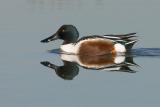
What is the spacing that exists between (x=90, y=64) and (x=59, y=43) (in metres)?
2.75

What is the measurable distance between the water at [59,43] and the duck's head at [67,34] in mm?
277

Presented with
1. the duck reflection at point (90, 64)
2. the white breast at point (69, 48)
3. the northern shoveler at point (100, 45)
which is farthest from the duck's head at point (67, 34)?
the duck reflection at point (90, 64)

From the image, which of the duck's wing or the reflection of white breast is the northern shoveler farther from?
the reflection of white breast

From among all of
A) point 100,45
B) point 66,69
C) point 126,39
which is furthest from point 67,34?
point 66,69

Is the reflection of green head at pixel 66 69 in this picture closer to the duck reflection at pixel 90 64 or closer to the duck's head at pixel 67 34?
the duck reflection at pixel 90 64

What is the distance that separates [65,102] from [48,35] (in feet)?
18.0

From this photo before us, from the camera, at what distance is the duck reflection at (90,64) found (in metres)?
12.3

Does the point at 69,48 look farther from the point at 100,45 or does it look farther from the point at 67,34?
the point at 100,45

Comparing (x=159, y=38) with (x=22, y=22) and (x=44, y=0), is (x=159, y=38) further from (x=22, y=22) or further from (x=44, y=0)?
(x=44, y=0)

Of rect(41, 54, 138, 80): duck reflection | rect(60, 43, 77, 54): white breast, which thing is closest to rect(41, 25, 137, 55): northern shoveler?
rect(60, 43, 77, 54): white breast

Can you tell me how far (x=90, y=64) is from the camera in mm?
13156

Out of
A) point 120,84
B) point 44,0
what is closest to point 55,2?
point 44,0

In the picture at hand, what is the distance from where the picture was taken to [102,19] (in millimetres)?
16781

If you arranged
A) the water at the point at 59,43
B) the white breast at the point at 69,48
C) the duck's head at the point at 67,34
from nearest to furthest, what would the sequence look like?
Answer: the water at the point at 59,43 → the white breast at the point at 69,48 → the duck's head at the point at 67,34
